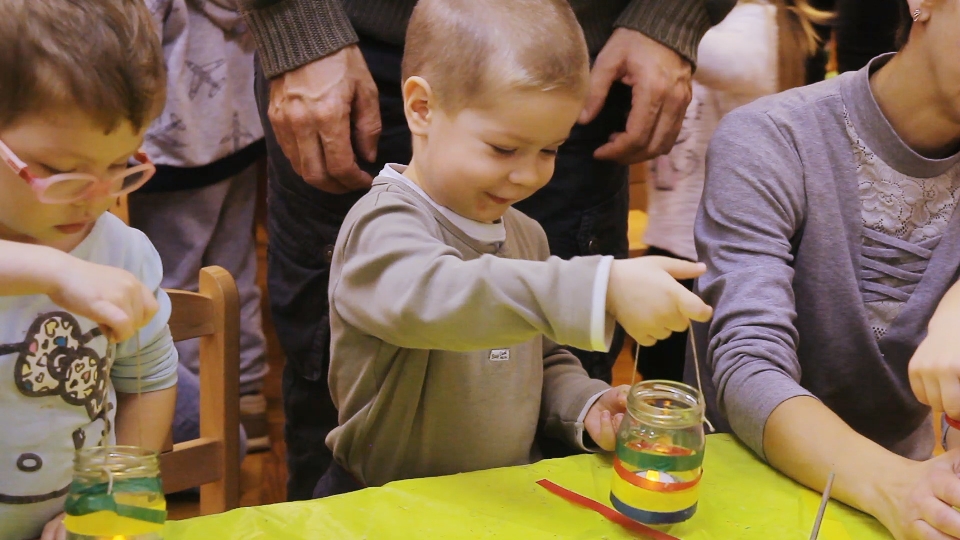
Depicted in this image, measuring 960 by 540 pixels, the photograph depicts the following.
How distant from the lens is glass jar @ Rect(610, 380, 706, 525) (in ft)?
3.08

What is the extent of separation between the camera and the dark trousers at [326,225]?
1432 mm

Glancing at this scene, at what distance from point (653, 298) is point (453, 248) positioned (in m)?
0.26

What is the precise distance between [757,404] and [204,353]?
2.39 ft

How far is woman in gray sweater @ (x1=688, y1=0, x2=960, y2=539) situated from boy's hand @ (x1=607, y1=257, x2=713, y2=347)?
40 centimetres

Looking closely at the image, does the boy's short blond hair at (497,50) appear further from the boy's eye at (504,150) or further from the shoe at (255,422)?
the shoe at (255,422)

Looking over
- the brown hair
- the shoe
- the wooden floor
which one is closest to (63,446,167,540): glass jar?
the wooden floor

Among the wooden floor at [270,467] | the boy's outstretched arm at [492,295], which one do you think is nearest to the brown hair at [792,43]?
the wooden floor at [270,467]

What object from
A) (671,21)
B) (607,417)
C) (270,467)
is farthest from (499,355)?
(270,467)

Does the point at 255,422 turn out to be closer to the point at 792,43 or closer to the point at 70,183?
the point at 792,43

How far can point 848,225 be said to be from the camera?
51.5 inches

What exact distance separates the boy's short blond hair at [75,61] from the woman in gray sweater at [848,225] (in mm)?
774

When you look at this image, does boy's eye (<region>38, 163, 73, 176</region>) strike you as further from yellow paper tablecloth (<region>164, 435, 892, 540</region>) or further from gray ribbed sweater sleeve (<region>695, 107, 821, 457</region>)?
gray ribbed sweater sleeve (<region>695, 107, 821, 457</region>)

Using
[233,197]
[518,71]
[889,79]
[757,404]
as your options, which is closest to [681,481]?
[757,404]

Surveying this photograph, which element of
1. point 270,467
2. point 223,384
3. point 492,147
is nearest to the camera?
point 492,147
